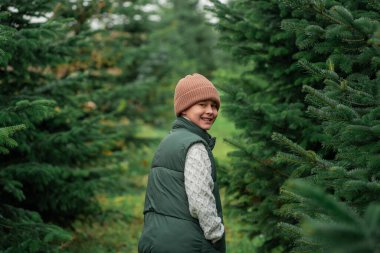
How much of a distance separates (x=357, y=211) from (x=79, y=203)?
4618 millimetres

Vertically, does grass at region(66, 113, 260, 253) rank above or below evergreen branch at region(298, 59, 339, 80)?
below

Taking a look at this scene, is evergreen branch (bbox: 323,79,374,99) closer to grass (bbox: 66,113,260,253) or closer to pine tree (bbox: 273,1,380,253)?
pine tree (bbox: 273,1,380,253)

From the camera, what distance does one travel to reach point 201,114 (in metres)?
3.45

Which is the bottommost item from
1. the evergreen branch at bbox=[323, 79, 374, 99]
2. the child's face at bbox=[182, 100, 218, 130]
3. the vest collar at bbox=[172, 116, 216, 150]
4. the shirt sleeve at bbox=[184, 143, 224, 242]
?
the shirt sleeve at bbox=[184, 143, 224, 242]

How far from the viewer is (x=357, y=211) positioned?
302cm

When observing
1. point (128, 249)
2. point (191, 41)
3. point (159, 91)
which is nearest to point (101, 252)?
point (128, 249)

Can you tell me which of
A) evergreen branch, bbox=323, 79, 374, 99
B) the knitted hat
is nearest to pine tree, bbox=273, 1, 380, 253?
evergreen branch, bbox=323, 79, 374, 99

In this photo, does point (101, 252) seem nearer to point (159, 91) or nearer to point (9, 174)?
point (9, 174)

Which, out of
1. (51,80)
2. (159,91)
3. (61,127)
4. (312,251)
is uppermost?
(312,251)

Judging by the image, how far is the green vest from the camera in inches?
124

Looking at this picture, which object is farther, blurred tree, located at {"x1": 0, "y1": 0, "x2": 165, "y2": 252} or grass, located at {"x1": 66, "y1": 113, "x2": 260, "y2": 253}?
grass, located at {"x1": 66, "y1": 113, "x2": 260, "y2": 253}

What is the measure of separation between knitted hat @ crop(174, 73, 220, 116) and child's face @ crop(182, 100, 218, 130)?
0.04m

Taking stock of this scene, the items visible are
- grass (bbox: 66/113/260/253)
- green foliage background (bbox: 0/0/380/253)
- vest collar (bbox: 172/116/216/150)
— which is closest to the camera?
green foliage background (bbox: 0/0/380/253)

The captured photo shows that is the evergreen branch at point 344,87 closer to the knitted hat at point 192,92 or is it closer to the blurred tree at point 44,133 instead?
the knitted hat at point 192,92
